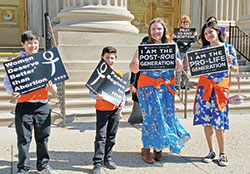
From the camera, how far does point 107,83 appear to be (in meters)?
3.48

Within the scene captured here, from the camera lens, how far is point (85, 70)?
6.91m

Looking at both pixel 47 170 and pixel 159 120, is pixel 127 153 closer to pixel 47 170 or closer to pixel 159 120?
pixel 159 120

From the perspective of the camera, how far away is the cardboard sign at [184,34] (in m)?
7.05

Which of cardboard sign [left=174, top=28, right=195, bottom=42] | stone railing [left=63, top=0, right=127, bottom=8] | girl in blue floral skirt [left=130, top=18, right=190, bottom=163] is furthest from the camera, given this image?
stone railing [left=63, top=0, right=127, bottom=8]

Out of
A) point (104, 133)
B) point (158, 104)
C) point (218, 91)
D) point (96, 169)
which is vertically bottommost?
point (96, 169)

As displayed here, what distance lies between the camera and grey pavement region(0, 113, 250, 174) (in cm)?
355

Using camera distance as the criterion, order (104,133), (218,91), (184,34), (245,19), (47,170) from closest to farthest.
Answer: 1. (47,170)
2. (104,133)
3. (218,91)
4. (184,34)
5. (245,19)

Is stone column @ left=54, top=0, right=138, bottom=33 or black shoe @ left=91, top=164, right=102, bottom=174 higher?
stone column @ left=54, top=0, right=138, bottom=33

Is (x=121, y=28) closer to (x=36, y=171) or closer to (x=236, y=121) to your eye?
(x=236, y=121)

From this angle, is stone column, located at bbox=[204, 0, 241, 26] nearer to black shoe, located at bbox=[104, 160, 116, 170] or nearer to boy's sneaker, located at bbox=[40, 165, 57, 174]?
black shoe, located at bbox=[104, 160, 116, 170]

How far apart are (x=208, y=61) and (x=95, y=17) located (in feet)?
14.4

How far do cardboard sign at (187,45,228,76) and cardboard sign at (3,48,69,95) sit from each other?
1.67 m

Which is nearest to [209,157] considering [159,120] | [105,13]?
[159,120]

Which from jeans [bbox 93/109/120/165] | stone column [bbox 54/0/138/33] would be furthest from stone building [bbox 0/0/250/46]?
jeans [bbox 93/109/120/165]
